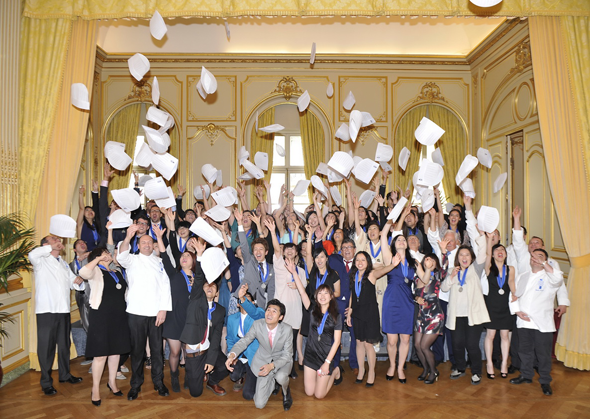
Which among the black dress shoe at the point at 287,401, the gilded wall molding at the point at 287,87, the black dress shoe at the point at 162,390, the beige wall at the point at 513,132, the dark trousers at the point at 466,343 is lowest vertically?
the black dress shoe at the point at 287,401

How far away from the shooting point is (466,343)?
14.0 ft

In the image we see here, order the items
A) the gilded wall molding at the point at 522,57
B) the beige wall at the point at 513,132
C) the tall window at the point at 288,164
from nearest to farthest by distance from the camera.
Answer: the beige wall at the point at 513,132 < the gilded wall molding at the point at 522,57 < the tall window at the point at 288,164

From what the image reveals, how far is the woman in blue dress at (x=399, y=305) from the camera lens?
425cm

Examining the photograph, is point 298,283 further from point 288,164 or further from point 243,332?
point 288,164

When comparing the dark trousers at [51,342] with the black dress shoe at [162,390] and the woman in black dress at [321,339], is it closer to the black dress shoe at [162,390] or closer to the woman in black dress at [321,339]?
the black dress shoe at [162,390]

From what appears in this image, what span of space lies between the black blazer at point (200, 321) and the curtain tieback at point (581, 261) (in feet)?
12.7

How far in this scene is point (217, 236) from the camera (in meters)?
3.89

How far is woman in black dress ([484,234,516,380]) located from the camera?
14.1 feet

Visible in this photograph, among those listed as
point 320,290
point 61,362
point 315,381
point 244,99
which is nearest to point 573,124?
point 320,290

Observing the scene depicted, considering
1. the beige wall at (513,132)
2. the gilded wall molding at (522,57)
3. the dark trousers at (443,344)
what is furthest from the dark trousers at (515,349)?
the gilded wall molding at (522,57)

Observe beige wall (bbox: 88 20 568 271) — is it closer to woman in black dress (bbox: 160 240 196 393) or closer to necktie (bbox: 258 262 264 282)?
necktie (bbox: 258 262 264 282)

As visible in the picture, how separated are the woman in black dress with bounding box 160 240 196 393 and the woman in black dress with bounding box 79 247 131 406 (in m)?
0.37

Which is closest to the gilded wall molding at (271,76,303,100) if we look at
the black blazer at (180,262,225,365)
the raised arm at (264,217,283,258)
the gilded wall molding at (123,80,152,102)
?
the gilded wall molding at (123,80,152,102)

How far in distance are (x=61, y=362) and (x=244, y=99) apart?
5487mm
